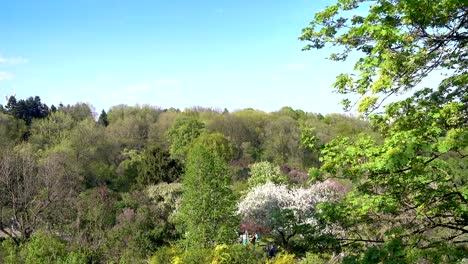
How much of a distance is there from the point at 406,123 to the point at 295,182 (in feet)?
92.2

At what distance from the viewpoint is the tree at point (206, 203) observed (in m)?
15.7

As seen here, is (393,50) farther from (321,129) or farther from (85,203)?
(321,129)

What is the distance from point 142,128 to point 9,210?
28.3 meters

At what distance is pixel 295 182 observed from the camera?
1288 inches

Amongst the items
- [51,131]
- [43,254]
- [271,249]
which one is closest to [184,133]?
[51,131]

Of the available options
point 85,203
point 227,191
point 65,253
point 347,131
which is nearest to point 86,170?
point 85,203

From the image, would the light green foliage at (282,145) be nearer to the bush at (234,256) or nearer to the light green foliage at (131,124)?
the light green foliage at (131,124)

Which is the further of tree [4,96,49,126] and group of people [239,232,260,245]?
tree [4,96,49,126]

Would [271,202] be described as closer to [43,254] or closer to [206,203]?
[206,203]

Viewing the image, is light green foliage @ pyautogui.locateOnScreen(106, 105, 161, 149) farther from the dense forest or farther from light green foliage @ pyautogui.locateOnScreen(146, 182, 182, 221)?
light green foliage @ pyautogui.locateOnScreen(146, 182, 182, 221)

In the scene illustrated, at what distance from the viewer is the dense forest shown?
180 inches

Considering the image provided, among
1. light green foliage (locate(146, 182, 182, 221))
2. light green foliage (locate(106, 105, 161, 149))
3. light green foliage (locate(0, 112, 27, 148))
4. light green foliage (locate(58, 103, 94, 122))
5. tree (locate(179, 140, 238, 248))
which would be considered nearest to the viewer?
tree (locate(179, 140, 238, 248))

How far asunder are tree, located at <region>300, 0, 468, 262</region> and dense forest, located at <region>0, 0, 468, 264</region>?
0.7 inches

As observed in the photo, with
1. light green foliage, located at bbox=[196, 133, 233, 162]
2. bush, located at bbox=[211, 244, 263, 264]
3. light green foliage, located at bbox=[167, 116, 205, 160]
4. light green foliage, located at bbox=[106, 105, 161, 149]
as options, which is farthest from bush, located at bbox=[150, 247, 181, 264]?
light green foliage, located at bbox=[106, 105, 161, 149]
